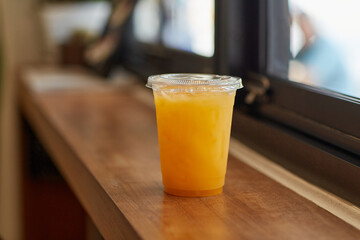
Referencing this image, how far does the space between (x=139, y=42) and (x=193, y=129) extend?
4.67ft

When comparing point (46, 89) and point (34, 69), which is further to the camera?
point (34, 69)

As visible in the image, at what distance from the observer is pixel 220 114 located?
74cm

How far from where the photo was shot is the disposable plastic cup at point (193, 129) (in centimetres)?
72

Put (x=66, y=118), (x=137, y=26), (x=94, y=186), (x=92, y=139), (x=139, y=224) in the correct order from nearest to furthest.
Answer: (x=139, y=224) → (x=94, y=186) → (x=92, y=139) → (x=66, y=118) → (x=137, y=26)

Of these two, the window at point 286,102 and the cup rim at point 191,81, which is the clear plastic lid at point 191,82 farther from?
the window at point 286,102

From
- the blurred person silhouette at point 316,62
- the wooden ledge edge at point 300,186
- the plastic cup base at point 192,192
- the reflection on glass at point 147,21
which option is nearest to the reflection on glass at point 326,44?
the blurred person silhouette at point 316,62

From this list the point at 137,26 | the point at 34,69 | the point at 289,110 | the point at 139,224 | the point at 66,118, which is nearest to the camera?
the point at 139,224

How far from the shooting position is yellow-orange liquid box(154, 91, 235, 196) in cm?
72

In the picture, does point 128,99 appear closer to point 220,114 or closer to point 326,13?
point 326,13

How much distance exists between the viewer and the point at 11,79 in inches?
114

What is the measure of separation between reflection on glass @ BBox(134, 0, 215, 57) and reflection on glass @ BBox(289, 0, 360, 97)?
1.02 ft

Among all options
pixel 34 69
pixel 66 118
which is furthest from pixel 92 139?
pixel 34 69

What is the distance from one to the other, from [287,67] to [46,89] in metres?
1.10

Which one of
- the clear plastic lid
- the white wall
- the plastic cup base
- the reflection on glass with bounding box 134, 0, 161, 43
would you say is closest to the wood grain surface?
the plastic cup base
